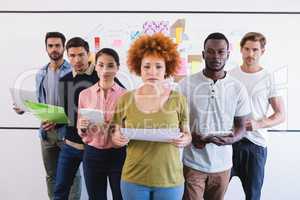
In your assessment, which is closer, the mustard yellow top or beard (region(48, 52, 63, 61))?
the mustard yellow top

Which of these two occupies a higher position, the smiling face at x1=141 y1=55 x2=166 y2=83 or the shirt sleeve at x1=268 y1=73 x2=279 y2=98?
the smiling face at x1=141 y1=55 x2=166 y2=83

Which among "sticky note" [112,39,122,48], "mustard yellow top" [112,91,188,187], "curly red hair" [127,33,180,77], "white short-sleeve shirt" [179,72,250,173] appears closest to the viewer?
"mustard yellow top" [112,91,188,187]

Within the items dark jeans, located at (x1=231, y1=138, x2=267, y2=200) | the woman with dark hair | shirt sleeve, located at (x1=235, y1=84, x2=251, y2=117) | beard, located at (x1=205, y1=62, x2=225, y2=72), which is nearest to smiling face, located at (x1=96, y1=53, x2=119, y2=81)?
the woman with dark hair

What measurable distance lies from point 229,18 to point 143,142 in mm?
1003

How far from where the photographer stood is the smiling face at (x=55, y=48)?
7.29 ft

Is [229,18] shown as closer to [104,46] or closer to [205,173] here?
[104,46]

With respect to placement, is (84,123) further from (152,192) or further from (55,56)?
(152,192)

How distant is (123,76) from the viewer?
7.00ft

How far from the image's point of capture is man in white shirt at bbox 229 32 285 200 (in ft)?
7.07

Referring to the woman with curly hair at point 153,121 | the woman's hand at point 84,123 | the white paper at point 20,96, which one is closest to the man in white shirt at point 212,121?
the woman with curly hair at point 153,121

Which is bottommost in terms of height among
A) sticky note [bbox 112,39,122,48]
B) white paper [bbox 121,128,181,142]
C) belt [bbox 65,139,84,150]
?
belt [bbox 65,139,84,150]

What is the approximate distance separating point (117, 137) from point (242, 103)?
82 centimetres

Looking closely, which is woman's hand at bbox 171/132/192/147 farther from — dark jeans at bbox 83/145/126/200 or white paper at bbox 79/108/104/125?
white paper at bbox 79/108/104/125

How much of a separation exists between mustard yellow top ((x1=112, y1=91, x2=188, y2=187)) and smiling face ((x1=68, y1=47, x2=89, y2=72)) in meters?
0.46
